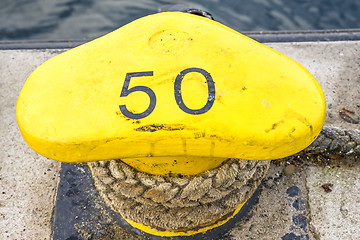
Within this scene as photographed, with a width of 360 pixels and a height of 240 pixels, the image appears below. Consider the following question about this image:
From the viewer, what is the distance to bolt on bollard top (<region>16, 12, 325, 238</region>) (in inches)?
43.6

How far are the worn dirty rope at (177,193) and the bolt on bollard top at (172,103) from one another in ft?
0.90

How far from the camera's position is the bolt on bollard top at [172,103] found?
3.64 feet

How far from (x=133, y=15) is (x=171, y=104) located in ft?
11.4

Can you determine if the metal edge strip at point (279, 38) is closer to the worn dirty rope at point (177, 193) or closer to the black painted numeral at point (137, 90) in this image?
the worn dirty rope at point (177, 193)

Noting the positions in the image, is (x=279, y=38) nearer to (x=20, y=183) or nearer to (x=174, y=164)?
(x=174, y=164)

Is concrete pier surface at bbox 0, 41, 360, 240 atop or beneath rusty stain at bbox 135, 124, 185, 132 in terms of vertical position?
beneath

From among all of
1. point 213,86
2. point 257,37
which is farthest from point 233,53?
point 257,37

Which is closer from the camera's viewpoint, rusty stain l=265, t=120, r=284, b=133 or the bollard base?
rusty stain l=265, t=120, r=284, b=133

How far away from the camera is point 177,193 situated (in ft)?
4.68

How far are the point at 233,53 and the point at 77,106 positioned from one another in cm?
53

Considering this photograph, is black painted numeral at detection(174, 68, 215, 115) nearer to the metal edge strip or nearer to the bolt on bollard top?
the bolt on bollard top

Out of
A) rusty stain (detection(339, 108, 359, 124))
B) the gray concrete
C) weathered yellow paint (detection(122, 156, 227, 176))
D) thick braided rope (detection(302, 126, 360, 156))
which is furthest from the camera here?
rusty stain (detection(339, 108, 359, 124))

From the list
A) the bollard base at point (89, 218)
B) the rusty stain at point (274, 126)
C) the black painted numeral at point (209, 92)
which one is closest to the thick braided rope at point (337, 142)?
the bollard base at point (89, 218)

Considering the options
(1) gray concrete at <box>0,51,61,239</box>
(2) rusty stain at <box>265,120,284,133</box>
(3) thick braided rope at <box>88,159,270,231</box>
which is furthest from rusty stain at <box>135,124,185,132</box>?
(1) gray concrete at <box>0,51,61,239</box>
